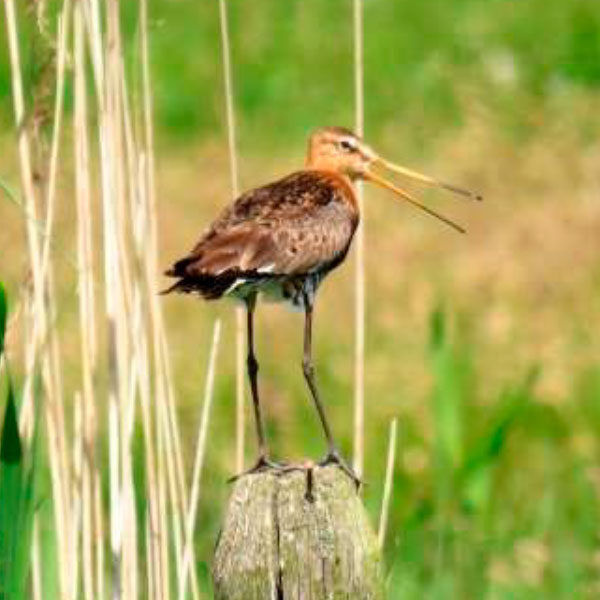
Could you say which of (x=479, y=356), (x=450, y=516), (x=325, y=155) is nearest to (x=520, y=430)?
(x=479, y=356)

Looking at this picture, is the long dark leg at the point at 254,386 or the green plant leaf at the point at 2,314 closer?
the green plant leaf at the point at 2,314

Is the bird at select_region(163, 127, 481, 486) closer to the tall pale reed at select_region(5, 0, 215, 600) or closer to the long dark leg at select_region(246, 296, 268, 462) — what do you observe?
the long dark leg at select_region(246, 296, 268, 462)

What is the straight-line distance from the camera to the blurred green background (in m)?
6.57

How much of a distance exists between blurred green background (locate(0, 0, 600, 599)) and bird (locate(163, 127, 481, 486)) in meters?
0.39

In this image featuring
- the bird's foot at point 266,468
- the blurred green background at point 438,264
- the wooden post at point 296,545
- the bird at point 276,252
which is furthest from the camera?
the blurred green background at point 438,264

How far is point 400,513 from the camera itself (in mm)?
7793

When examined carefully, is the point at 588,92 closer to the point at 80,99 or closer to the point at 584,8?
the point at 584,8

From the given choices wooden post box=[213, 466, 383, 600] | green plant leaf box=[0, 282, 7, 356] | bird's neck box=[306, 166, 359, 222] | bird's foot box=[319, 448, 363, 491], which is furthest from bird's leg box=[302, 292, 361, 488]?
green plant leaf box=[0, 282, 7, 356]

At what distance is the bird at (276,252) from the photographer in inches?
174

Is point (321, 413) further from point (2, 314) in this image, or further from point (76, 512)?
point (2, 314)

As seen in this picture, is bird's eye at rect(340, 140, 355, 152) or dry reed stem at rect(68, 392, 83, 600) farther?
bird's eye at rect(340, 140, 355, 152)

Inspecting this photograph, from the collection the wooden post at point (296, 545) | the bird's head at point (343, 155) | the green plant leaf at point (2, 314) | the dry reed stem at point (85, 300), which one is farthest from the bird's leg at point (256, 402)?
the bird's head at point (343, 155)

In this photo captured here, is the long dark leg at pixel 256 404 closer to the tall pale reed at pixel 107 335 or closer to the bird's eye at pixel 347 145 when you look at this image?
the tall pale reed at pixel 107 335

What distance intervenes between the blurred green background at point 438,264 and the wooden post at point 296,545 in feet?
3.98
